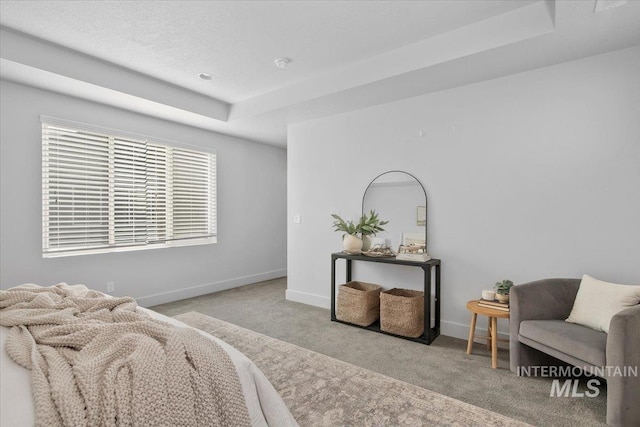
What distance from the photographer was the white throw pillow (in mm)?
2029

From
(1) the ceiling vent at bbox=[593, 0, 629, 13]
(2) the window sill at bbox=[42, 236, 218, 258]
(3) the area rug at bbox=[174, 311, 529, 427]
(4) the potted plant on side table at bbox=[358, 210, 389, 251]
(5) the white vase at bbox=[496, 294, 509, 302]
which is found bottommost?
(3) the area rug at bbox=[174, 311, 529, 427]

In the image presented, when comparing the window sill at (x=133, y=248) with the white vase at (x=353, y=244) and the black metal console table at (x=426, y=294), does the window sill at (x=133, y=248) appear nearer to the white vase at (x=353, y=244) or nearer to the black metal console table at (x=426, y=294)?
the black metal console table at (x=426, y=294)

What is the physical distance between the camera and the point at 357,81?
10.2 feet

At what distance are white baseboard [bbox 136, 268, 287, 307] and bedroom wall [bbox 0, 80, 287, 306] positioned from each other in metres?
0.01

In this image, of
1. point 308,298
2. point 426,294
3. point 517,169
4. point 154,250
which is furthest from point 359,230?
point 154,250

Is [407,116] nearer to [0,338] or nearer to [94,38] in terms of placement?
[94,38]

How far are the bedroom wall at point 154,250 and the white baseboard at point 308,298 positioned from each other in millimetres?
1189

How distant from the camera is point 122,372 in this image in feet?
3.61

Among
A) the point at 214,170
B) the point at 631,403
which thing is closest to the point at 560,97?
the point at 631,403

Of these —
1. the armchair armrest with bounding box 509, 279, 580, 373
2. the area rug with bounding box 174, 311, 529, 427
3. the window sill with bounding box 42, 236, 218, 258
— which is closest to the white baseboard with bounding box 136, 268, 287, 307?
the window sill with bounding box 42, 236, 218, 258

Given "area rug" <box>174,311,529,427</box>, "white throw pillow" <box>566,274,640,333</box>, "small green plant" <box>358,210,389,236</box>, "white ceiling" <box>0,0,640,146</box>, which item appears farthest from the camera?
"small green plant" <box>358,210,389,236</box>

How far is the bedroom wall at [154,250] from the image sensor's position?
310 centimetres

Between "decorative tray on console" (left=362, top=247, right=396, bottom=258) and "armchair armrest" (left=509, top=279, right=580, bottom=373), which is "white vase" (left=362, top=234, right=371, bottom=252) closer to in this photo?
"decorative tray on console" (left=362, top=247, right=396, bottom=258)

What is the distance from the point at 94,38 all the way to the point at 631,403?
434 cm
